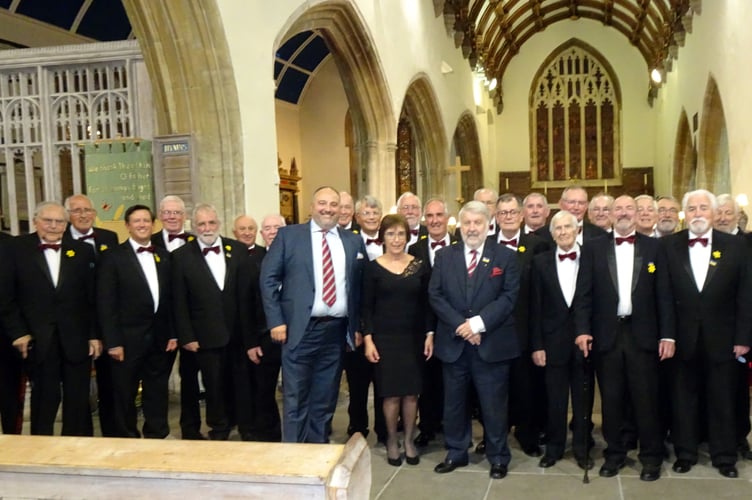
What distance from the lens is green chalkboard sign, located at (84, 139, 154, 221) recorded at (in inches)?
204

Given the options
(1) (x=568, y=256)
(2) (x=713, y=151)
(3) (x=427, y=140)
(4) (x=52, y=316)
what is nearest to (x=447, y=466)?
(1) (x=568, y=256)

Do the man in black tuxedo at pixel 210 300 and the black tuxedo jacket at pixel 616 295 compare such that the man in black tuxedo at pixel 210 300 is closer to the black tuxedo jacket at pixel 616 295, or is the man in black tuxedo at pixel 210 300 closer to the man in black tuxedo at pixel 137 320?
the man in black tuxedo at pixel 137 320

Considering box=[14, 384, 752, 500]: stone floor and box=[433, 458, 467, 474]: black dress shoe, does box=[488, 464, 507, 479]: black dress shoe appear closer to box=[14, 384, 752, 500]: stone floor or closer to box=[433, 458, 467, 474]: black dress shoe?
box=[14, 384, 752, 500]: stone floor

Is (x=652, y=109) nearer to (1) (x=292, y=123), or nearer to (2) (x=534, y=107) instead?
(2) (x=534, y=107)

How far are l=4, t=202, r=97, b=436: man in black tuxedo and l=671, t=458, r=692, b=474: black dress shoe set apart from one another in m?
2.94

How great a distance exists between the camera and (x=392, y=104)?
9.67 m

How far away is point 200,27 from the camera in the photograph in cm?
523

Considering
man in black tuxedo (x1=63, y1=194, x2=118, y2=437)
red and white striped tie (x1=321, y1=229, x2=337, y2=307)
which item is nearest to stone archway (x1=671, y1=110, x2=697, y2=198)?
red and white striped tie (x1=321, y1=229, x2=337, y2=307)

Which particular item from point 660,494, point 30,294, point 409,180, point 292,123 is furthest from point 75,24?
point 660,494

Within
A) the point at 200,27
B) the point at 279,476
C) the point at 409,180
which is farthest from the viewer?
the point at 409,180

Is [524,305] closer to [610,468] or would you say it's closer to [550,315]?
[550,315]

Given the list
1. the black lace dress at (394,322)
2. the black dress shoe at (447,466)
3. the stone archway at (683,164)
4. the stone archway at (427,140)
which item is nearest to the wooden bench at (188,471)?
the black lace dress at (394,322)

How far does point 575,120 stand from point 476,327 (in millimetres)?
17951

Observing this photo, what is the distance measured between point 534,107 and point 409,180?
8.07 m
